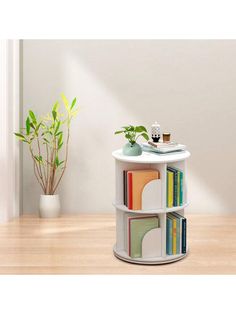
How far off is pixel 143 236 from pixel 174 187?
0.37m

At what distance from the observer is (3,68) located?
418cm

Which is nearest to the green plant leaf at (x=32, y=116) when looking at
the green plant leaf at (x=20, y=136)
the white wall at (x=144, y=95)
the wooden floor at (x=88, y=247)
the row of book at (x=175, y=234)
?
the green plant leaf at (x=20, y=136)

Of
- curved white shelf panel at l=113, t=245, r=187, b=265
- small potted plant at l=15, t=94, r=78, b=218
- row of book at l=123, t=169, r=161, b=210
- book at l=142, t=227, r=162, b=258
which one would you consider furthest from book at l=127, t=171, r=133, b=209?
small potted plant at l=15, t=94, r=78, b=218

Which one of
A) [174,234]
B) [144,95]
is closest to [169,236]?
[174,234]

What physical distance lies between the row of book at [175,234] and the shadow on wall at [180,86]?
137 centimetres

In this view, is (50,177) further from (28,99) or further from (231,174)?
(231,174)

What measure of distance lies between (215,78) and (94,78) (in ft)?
3.51

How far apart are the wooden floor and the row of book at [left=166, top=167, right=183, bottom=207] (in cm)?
39

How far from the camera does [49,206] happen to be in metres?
4.44

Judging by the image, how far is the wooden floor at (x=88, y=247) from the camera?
3137 mm

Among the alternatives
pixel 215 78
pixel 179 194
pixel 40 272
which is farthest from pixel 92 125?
pixel 40 272

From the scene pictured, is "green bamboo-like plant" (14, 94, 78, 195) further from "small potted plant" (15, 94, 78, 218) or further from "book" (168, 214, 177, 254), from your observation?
"book" (168, 214, 177, 254)

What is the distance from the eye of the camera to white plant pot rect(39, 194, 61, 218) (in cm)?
444

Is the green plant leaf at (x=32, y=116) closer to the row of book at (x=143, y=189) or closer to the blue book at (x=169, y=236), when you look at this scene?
the row of book at (x=143, y=189)
